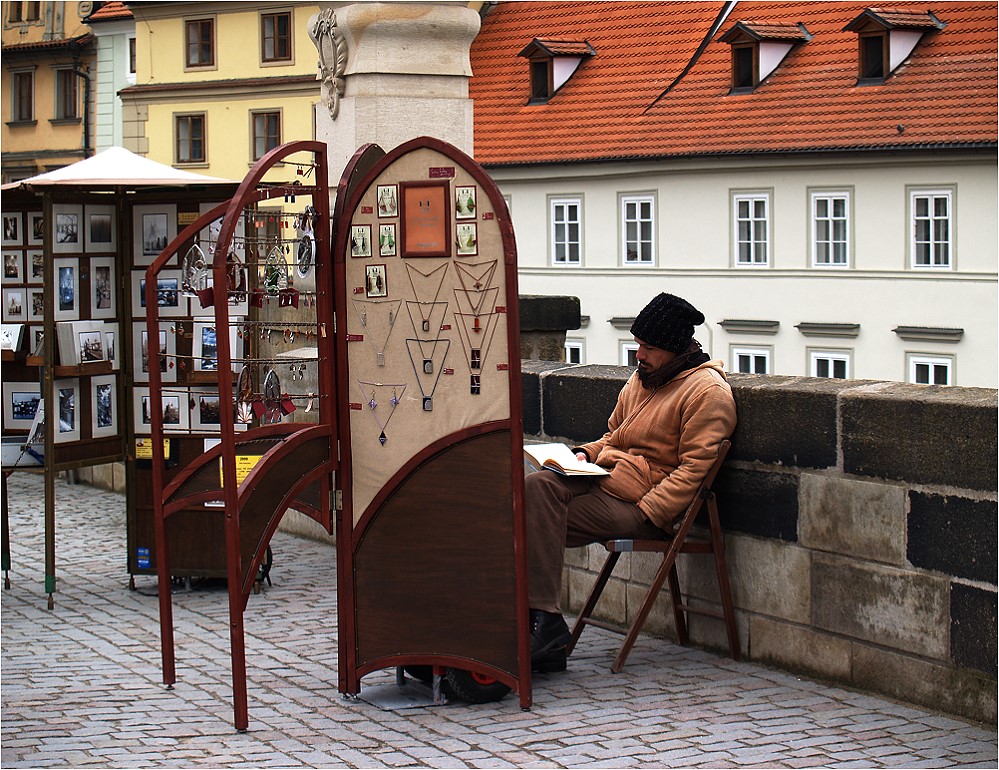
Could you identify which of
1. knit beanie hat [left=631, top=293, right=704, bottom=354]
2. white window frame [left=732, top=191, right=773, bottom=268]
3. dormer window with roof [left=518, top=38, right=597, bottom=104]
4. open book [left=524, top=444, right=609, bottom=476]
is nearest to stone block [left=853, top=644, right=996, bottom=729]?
open book [left=524, top=444, right=609, bottom=476]

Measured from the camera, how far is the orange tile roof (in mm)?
31875

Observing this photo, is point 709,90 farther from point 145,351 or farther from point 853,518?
point 853,518

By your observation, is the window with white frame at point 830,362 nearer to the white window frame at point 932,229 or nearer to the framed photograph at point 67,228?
the white window frame at point 932,229

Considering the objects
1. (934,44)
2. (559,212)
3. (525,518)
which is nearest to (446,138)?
(525,518)

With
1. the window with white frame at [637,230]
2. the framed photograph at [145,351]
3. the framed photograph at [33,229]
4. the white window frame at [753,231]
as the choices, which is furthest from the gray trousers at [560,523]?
the window with white frame at [637,230]

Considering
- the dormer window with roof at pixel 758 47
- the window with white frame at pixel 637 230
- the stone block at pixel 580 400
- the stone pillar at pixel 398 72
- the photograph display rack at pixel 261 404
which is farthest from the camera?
the window with white frame at pixel 637 230

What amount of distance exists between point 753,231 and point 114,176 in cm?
2700

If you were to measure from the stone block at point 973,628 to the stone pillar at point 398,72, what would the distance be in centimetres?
359

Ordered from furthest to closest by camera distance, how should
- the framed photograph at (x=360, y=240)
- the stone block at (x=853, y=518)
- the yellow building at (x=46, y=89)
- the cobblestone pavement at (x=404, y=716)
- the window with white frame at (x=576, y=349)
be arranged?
1. the yellow building at (x=46, y=89)
2. the window with white frame at (x=576, y=349)
3. the framed photograph at (x=360, y=240)
4. the stone block at (x=853, y=518)
5. the cobblestone pavement at (x=404, y=716)

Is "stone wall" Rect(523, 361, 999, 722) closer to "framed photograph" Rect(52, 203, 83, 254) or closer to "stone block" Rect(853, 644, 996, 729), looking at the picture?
"stone block" Rect(853, 644, 996, 729)

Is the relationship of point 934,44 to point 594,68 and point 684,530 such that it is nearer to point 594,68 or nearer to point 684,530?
point 594,68

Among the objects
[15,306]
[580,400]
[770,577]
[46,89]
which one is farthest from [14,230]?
[46,89]

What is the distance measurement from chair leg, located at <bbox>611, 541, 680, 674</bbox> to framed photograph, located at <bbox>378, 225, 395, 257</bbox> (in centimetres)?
155

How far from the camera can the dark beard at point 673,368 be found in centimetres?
629
